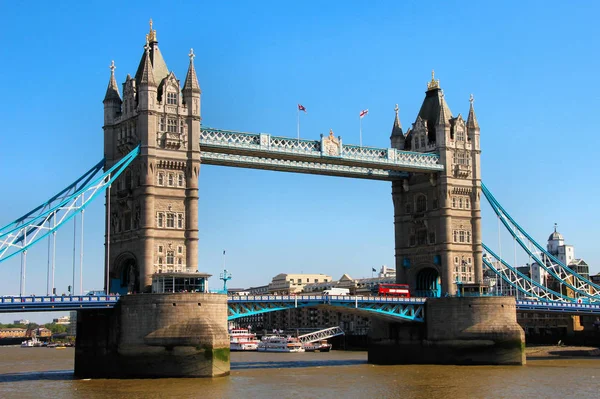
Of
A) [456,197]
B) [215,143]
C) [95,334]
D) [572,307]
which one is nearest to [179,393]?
[95,334]

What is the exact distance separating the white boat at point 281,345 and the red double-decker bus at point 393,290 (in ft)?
123

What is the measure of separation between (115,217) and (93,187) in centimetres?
626

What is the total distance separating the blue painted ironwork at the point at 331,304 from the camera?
79.1 m

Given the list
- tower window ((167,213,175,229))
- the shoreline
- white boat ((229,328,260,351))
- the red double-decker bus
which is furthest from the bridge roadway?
white boat ((229,328,260,351))

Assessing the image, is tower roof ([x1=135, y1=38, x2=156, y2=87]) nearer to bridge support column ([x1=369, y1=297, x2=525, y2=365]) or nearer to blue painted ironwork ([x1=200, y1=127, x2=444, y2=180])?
blue painted ironwork ([x1=200, y1=127, x2=444, y2=180])

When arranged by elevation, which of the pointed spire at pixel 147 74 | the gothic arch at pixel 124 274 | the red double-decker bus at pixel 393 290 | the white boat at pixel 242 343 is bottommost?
the white boat at pixel 242 343

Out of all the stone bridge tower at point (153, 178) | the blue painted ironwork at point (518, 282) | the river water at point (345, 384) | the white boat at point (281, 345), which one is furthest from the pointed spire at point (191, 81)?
the white boat at point (281, 345)

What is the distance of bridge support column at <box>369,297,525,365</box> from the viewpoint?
3420 inches

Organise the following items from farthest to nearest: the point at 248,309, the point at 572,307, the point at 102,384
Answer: the point at 572,307 < the point at 248,309 < the point at 102,384

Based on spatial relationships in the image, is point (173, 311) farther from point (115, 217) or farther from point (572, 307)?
point (572, 307)

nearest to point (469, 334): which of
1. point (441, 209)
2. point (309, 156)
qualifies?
point (441, 209)

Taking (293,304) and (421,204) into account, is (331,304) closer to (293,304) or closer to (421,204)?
(293,304)

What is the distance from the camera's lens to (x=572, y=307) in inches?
3962

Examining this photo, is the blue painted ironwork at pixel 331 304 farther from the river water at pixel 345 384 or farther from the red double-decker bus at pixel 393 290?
the river water at pixel 345 384
